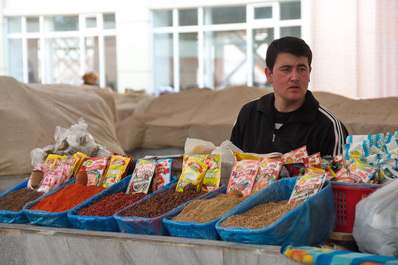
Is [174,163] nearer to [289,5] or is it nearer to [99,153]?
[99,153]

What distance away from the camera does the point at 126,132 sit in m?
6.30

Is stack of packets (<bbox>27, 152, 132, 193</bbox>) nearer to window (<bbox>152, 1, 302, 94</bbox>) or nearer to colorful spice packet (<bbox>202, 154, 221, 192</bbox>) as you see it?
colorful spice packet (<bbox>202, 154, 221, 192</bbox>)

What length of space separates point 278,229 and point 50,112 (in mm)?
2909

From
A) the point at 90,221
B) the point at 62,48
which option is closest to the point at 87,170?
the point at 90,221

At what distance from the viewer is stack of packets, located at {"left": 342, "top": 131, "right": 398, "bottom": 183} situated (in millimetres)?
2014

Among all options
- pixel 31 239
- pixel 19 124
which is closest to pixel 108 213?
pixel 31 239

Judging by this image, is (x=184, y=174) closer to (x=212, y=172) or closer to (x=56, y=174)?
(x=212, y=172)

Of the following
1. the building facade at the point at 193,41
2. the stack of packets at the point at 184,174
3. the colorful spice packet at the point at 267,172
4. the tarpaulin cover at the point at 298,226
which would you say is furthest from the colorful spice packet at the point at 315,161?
the building facade at the point at 193,41

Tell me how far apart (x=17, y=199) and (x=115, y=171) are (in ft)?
1.46

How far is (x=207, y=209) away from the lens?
2.05 meters

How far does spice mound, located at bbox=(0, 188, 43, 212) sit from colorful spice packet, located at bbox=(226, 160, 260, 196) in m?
0.90

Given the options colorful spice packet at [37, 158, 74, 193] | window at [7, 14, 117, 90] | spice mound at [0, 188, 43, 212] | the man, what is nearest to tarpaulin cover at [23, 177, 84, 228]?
spice mound at [0, 188, 43, 212]

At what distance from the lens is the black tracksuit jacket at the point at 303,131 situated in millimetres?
2771

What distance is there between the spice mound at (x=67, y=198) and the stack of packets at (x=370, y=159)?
1.02 meters
